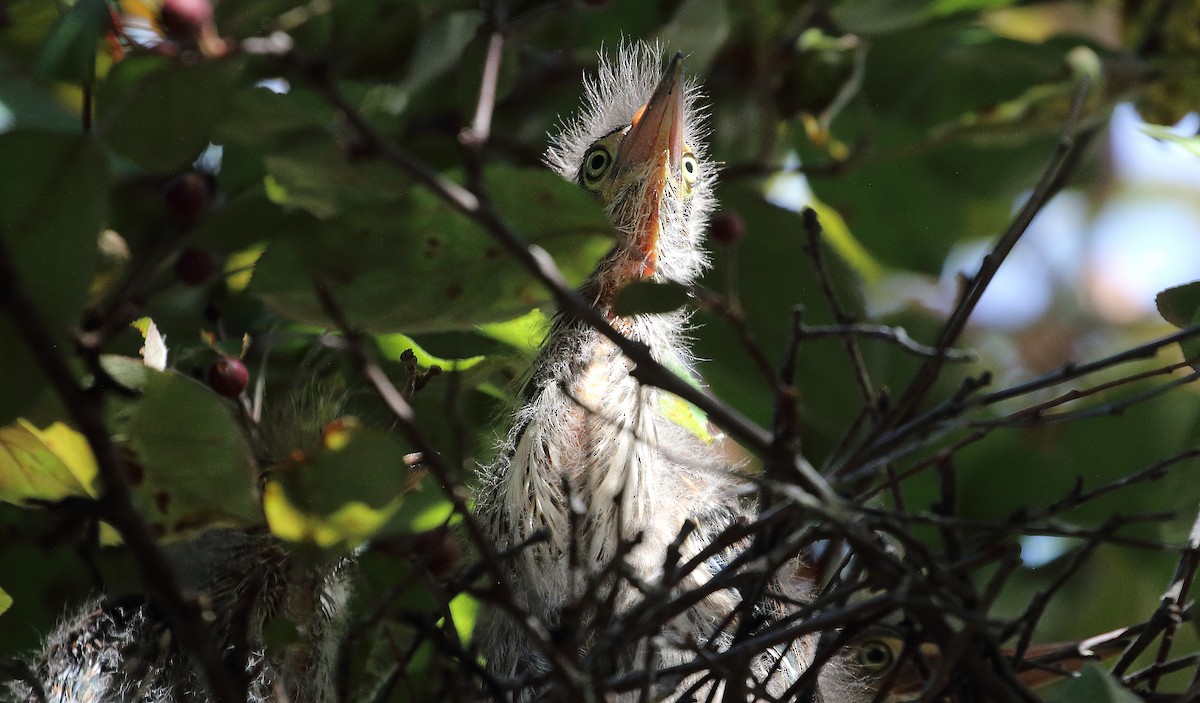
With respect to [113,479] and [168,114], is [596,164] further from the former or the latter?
[113,479]

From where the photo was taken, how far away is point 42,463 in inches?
46.4

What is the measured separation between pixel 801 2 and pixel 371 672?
4.75ft

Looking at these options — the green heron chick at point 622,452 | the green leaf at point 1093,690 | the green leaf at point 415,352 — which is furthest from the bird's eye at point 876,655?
the green leaf at point 415,352

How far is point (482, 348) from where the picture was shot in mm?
1420

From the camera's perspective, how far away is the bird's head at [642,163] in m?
1.77

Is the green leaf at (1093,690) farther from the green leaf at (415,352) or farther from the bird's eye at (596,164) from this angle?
the bird's eye at (596,164)

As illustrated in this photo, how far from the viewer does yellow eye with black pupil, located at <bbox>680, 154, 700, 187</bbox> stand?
190 cm

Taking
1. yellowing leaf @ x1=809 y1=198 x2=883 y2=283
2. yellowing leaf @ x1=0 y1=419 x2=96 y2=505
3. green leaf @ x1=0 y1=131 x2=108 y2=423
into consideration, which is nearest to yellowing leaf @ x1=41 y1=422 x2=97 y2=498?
yellowing leaf @ x1=0 y1=419 x2=96 y2=505

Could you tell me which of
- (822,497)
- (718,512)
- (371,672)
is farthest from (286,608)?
(822,497)

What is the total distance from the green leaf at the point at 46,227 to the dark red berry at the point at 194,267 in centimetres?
33

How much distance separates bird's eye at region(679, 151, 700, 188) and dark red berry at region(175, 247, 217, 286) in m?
0.83

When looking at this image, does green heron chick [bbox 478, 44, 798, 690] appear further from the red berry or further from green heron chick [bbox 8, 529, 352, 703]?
the red berry

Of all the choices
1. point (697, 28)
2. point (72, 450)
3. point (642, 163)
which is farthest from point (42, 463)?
point (697, 28)

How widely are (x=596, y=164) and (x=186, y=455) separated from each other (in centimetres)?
100
